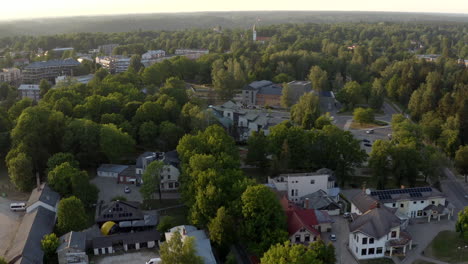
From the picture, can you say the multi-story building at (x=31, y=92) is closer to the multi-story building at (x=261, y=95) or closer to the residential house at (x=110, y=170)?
the multi-story building at (x=261, y=95)

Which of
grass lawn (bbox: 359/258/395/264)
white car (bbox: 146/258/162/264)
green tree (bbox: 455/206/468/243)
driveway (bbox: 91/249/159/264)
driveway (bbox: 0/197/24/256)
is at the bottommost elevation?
driveway (bbox: 91/249/159/264)

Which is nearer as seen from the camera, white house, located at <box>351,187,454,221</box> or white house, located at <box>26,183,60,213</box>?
white house, located at <box>26,183,60,213</box>

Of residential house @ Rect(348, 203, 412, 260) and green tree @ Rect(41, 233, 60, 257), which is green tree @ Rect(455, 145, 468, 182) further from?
green tree @ Rect(41, 233, 60, 257)

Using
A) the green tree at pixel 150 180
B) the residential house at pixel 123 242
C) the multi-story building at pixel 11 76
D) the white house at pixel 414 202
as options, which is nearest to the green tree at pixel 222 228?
the residential house at pixel 123 242

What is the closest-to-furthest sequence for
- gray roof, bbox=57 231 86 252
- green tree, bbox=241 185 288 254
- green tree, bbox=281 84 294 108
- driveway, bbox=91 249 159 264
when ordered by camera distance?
green tree, bbox=241 185 288 254
gray roof, bbox=57 231 86 252
driveway, bbox=91 249 159 264
green tree, bbox=281 84 294 108

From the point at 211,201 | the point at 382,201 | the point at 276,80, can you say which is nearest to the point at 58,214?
the point at 211,201

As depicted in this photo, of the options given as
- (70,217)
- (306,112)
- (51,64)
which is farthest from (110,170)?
(51,64)

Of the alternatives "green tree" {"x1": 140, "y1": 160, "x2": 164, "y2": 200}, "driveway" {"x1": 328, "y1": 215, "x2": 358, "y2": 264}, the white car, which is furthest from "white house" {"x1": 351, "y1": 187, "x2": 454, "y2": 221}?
"green tree" {"x1": 140, "y1": 160, "x2": 164, "y2": 200}

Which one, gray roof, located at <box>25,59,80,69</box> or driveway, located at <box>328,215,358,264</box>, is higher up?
gray roof, located at <box>25,59,80,69</box>

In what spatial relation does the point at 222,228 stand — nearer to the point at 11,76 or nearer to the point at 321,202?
the point at 321,202
